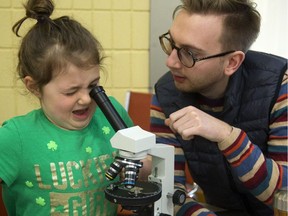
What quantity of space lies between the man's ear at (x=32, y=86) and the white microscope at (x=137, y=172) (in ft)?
0.66

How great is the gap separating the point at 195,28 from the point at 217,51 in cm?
11

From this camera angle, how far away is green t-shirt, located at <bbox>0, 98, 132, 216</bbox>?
1.01m

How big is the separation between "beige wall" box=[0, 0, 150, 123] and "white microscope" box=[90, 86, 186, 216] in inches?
49.7

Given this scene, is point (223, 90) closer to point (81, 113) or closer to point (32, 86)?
point (81, 113)

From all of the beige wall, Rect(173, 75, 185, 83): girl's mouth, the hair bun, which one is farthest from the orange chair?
the hair bun

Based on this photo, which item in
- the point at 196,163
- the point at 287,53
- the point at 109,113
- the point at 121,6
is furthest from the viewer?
the point at 121,6

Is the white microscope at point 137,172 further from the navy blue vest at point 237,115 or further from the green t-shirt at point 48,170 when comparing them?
the navy blue vest at point 237,115

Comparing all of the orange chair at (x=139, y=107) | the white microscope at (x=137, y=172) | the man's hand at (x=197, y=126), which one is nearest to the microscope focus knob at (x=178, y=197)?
the white microscope at (x=137, y=172)

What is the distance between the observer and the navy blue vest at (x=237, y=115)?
124 centimetres

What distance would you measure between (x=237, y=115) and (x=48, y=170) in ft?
2.09

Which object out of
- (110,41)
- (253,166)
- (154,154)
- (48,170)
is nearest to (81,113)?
(48,170)

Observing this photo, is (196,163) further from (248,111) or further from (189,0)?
(189,0)

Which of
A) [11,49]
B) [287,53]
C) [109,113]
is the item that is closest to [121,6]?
[11,49]

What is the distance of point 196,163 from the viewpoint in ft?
4.45
